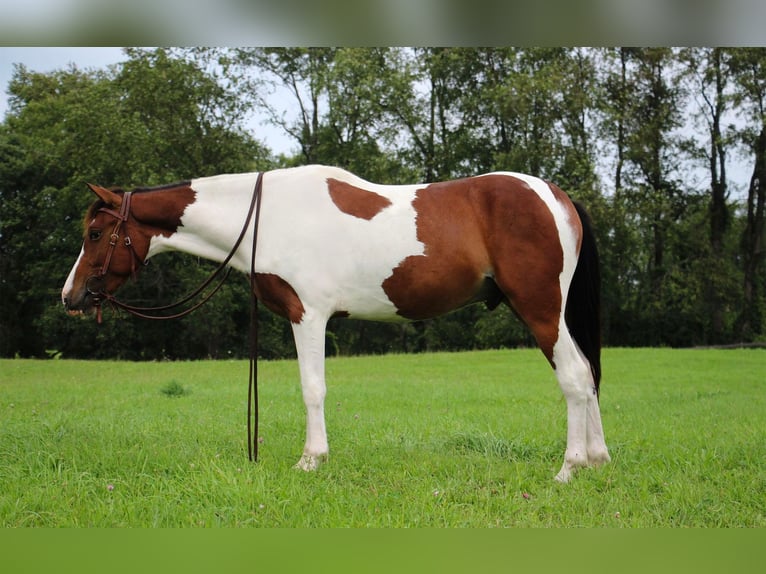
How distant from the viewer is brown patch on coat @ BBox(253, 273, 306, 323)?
5.29 meters

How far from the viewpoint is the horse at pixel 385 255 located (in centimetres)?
516

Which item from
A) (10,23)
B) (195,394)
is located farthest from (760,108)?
(10,23)

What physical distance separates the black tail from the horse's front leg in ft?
6.81

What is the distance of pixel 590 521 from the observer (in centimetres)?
402

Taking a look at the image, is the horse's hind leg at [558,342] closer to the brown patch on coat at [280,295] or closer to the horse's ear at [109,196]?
the brown patch on coat at [280,295]

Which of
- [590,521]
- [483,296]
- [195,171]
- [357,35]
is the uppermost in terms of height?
[195,171]

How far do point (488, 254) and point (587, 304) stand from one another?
38.4 inches

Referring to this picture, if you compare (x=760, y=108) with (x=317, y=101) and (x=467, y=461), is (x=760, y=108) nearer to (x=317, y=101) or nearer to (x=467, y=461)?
(x=317, y=101)

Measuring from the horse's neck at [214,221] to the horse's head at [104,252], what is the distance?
A: 0.21 m

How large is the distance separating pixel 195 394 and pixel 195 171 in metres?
15.3

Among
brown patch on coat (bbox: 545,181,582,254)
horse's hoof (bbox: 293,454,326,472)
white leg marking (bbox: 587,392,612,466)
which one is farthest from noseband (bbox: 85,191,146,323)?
white leg marking (bbox: 587,392,612,466)

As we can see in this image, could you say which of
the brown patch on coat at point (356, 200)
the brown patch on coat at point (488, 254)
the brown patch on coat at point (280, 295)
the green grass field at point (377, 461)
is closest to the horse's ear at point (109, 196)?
the brown patch on coat at point (280, 295)

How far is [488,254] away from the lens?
5.25 meters

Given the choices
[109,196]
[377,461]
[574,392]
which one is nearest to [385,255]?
[377,461]
